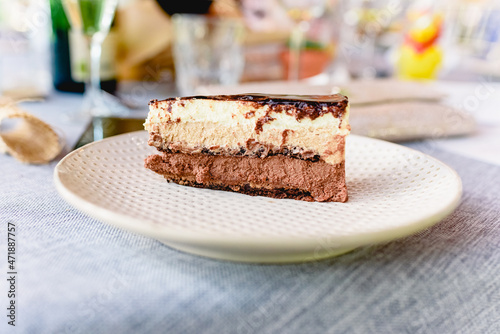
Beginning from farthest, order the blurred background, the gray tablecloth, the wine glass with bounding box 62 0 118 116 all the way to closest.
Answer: the blurred background, the wine glass with bounding box 62 0 118 116, the gray tablecloth

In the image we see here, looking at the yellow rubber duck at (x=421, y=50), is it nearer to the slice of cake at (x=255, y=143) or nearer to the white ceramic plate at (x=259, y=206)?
the white ceramic plate at (x=259, y=206)

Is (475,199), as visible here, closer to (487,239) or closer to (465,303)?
(487,239)

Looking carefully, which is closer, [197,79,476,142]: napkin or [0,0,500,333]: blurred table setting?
[0,0,500,333]: blurred table setting

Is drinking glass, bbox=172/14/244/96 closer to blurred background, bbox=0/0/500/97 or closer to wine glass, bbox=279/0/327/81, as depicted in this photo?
blurred background, bbox=0/0/500/97

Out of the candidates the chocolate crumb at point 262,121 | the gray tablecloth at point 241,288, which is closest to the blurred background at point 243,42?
the chocolate crumb at point 262,121

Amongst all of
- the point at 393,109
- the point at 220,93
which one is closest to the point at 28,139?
the point at 220,93

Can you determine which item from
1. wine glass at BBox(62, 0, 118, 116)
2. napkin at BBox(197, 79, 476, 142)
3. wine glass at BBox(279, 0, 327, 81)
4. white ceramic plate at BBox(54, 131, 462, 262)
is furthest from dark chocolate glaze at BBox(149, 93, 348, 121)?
wine glass at BBox(279, 0, 327, 81)

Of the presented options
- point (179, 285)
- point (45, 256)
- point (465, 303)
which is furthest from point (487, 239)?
point (45, 256)
